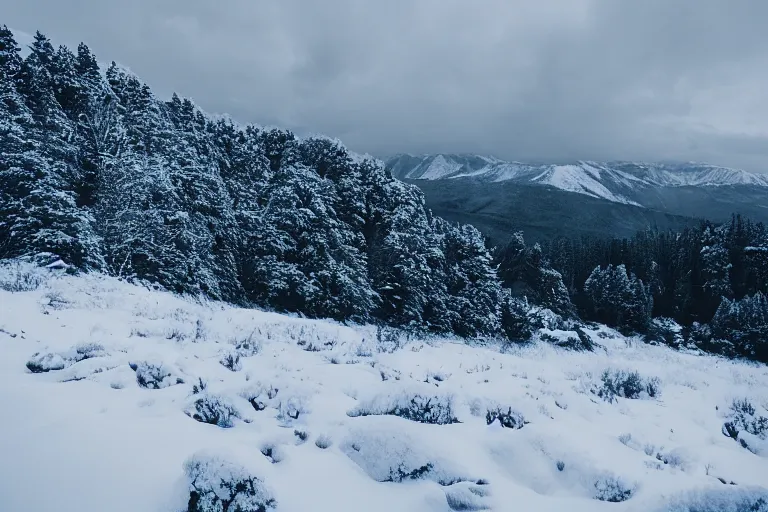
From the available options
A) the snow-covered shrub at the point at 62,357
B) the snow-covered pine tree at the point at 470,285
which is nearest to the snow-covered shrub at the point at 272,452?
the snow-covered shrub at the point at 62,357

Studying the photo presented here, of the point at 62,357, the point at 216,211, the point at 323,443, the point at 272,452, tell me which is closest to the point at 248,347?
the point at 62,357

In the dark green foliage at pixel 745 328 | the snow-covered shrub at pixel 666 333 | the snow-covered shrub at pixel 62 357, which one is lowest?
the snow-covered shrub at pixel 666 333

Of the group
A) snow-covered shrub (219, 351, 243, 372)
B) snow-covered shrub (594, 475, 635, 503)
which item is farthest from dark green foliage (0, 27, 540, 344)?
snow-covered shrub (594, 475, 635, 503)

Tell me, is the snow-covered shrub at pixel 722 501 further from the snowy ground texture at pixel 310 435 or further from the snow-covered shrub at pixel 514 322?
the snow-covered shrub at pixel 514 322

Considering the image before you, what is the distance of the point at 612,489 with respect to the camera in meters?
4.26

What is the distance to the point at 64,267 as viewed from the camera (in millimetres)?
13766

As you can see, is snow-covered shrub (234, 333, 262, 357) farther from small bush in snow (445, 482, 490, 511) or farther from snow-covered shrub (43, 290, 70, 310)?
small bush in snow (445, 482, 490, 511)

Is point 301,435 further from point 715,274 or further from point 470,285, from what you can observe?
point 715,274

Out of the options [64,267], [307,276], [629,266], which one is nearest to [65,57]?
[64,267]

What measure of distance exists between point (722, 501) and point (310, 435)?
4095mm

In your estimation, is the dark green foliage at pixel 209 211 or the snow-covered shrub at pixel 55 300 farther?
the dark green foliage at pixel 209 211

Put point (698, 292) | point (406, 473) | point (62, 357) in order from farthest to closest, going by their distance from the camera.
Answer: point (698, 292) → point (62, 357) → point (406, 473)

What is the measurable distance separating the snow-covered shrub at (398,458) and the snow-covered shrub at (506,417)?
5.59 feet

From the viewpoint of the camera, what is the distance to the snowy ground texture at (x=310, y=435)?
3463 millimetres
